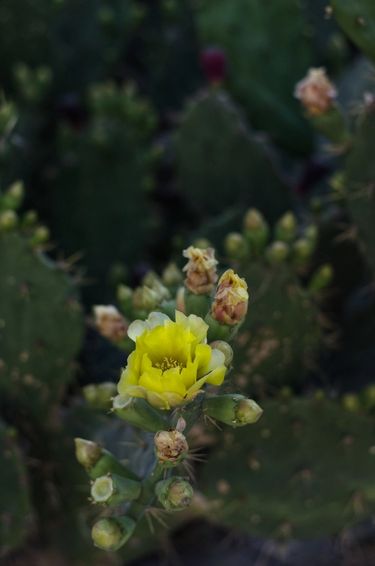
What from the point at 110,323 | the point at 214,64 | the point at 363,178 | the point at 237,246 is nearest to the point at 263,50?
the point at 214,64

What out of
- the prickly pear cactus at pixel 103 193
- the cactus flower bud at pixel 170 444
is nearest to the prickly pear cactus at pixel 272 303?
the prickly pear cactus at pixel 103 193

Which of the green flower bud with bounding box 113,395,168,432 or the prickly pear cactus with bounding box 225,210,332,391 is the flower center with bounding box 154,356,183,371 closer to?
the green flower bud with bounding box 113,395,168,432

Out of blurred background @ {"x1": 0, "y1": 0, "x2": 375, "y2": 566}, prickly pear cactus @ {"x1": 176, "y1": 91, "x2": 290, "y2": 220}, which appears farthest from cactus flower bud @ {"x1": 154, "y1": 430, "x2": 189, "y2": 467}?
prickly pear cactus @ {"x1": 176, "y1": 91, "x2": 290, "y2": 220}

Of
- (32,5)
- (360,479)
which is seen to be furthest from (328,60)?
(360,479)

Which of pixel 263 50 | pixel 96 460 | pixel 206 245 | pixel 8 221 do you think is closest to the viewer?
pixel 96 460

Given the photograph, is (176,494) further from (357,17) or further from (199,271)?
(357,17)

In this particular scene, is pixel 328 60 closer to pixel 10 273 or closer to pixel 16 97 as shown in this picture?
pixel 16 97

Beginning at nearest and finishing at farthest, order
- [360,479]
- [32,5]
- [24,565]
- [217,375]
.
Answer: [217,375]
[360,479]
[24,565]
[32,5]
